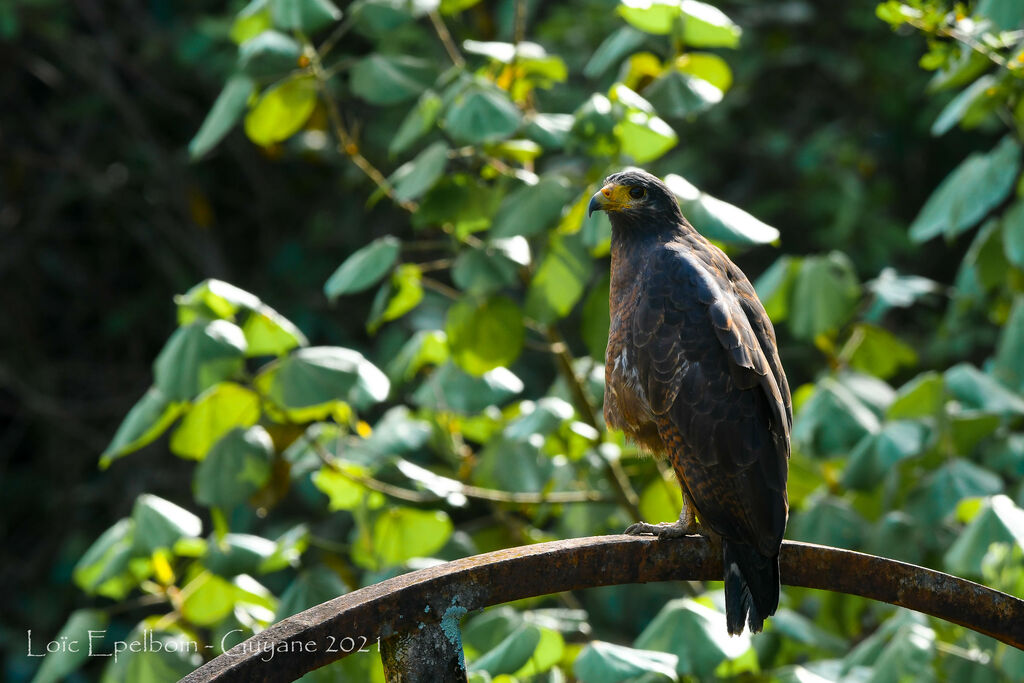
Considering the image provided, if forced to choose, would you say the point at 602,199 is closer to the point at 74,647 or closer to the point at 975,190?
the point at 975,190

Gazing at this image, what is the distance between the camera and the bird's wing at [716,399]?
1.75 metres

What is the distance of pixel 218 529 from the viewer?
7.39ft

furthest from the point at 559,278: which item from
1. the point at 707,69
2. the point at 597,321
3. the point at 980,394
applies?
the point at 980,394

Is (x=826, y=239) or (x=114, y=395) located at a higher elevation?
(x=826, y=239)

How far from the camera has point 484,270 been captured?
224 cm

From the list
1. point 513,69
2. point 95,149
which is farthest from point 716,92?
point 95,149

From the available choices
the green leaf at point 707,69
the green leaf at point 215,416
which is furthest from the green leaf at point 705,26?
the green leaf at point 215,416

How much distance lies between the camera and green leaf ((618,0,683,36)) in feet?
7.17

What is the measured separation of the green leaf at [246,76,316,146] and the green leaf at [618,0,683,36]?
2.26 feet

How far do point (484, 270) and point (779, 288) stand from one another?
792mm

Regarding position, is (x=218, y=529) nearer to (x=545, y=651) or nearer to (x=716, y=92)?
(x=545, y=651)

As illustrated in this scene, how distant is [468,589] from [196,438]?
3.72 feet

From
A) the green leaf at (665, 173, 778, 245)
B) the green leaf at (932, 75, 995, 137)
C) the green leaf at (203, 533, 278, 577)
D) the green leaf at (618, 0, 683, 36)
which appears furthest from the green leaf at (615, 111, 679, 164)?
the green leaf at (203, 533, 278, 577)

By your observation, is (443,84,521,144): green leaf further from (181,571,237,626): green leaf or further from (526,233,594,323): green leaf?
(181,571,237,626): green leaf
